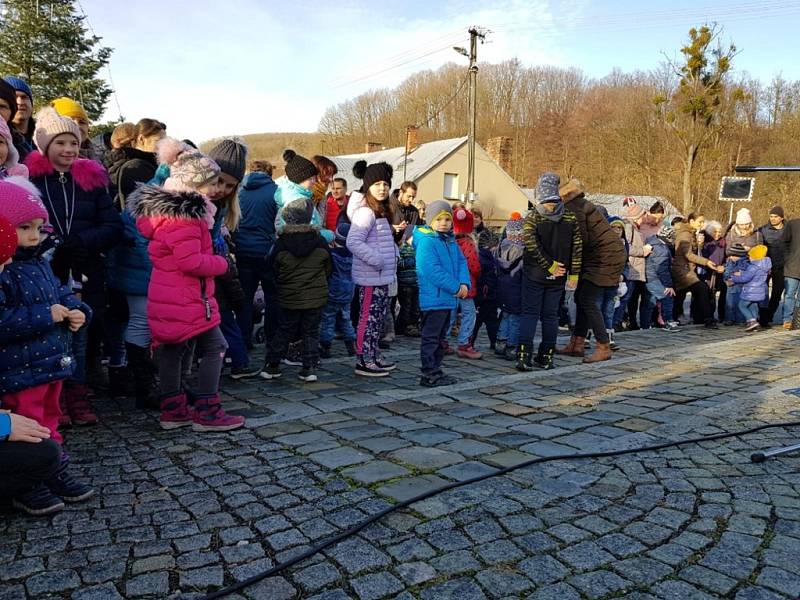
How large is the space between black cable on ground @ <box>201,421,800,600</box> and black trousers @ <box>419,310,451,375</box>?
2125 millimetres

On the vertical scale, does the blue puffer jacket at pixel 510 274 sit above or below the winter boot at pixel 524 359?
above

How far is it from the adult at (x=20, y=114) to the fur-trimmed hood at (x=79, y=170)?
41 cm

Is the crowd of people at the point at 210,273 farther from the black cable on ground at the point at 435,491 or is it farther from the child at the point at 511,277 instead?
the black cable on ground at the point at 435,491

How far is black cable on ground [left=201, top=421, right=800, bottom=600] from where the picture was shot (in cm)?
252

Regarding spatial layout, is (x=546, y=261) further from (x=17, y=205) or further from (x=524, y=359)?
(x=17, y=205)

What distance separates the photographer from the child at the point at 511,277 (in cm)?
747

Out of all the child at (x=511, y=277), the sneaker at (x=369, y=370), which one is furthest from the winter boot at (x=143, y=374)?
the child at (x=511, y=277)

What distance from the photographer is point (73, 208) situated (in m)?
4.60

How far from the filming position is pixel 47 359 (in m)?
3.21

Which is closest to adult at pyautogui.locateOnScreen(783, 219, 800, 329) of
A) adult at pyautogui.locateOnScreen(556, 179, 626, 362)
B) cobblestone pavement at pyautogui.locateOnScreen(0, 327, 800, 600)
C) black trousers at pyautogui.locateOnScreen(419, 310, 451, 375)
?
adult at pyautogui.locateOnScreen(556, 179, 626, 362)

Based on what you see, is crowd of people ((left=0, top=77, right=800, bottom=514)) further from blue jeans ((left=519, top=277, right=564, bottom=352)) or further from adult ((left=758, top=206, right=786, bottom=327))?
adult ((left=758, top=206, right=786, bottom=327))

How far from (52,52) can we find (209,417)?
876 inches

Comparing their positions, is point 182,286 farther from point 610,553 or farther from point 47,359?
point 610,553

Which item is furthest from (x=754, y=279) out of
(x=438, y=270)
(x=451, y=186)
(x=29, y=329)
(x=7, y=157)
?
(x=451, y=186)
